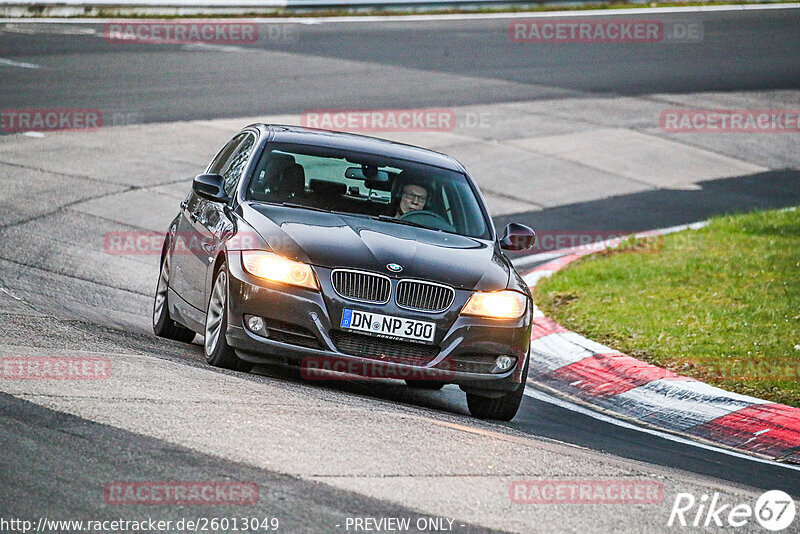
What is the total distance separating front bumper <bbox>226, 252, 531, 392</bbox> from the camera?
786 centimetres

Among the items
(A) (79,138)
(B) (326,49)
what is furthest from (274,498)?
(B) (326,49)

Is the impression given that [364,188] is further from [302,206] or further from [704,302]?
[704,302]

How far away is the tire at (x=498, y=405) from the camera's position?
27.8 ft

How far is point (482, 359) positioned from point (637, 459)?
44.8 inches

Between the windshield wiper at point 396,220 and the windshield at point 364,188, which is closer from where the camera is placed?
the windshield wiper at point 396,220

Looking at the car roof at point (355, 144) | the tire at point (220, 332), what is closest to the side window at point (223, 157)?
the car roof at point (355, 144)

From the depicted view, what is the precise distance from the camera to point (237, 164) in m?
9.60
